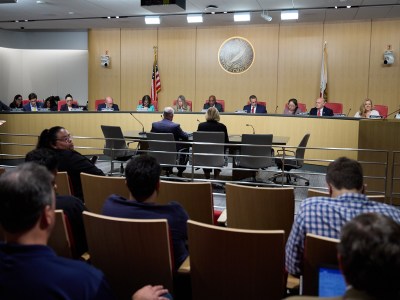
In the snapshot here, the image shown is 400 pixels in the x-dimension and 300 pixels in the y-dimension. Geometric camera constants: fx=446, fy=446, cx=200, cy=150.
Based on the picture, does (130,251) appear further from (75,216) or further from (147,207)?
(75,216)

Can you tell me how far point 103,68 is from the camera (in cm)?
1263

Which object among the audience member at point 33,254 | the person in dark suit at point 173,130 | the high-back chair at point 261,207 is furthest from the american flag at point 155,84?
the audience member at point 33,254

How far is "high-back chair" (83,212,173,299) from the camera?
205cm

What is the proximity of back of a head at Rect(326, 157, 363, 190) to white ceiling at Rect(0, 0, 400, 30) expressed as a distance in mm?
6358

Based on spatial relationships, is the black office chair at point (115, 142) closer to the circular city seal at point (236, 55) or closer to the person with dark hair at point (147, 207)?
the person with dark hair at point (147, 207)

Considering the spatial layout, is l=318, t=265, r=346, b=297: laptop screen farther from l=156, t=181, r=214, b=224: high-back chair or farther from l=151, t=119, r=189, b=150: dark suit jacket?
l=151, t=119, r=189, b=150: dark suit jacket

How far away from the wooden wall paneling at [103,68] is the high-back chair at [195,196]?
961 centimetres

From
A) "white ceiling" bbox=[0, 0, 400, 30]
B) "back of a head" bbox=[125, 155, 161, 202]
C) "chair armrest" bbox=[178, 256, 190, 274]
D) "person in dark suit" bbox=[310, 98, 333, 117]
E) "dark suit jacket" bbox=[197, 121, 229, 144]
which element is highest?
"white ceiling" bbox=[0, 0, 400, 30]

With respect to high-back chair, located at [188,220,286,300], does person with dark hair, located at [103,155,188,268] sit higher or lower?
higher

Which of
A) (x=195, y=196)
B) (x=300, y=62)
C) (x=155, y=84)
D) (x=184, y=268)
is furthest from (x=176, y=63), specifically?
(x=184, y=268)

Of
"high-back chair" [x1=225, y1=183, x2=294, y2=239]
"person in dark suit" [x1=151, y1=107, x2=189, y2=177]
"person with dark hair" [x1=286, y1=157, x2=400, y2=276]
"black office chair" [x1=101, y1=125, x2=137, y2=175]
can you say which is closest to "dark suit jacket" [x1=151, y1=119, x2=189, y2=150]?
"person in dark suit" [x1=151, y1=107, x2=189, y2=177]

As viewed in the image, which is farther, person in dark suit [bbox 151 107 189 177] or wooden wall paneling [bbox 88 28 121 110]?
wooden wall paneling [bbox 88 28 121 110]

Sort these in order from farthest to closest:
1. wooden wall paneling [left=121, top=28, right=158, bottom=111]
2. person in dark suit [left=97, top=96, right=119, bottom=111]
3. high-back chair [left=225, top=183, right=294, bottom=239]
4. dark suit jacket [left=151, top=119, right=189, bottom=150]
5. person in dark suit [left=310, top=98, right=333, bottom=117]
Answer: wooden wall paneling [left=121, top=28, right=158, bottom=111] < person in dark suit [left=97, top=96, right=119, bottom=111] < person in dark suit [left=310, top=98, right=333, bottom=117] < dark suit jacket [left=151, top=119, right=189, bottom=150] < high-back chair [left=225, top=183, right=294, bottom=239]

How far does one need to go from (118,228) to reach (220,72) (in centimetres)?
995
